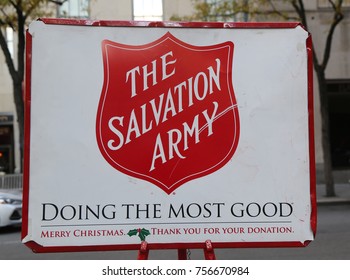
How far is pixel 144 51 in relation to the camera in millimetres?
2805

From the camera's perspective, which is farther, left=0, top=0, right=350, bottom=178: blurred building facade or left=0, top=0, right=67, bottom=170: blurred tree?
left=0, top=0, right=350, bottom=178: blurred building facade

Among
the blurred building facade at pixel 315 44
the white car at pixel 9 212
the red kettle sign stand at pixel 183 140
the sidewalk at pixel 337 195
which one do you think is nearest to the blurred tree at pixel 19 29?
the blurred building facade at pixel 315 44

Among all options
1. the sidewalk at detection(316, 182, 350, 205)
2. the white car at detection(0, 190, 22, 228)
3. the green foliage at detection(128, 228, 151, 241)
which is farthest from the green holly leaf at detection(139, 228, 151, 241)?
the sidewalk at detection(316, 182, 350, 205)

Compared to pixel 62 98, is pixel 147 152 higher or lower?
lower

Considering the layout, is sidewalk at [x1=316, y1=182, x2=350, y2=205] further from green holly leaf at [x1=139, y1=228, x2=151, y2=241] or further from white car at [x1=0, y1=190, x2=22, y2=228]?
green holly leaf at [x1=139, y1=228, x2=151, y2=241]

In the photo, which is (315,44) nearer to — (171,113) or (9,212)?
(9,212)

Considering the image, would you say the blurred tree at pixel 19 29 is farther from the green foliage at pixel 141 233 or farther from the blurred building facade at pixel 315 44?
the green foliage at pixel 141 233

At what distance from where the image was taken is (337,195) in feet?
51.7

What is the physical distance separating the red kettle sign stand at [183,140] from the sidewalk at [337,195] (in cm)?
1215

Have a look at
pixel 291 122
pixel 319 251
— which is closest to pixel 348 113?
pixel 319 251

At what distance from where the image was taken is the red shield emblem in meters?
2.80

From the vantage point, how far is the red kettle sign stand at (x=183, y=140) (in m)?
2.78

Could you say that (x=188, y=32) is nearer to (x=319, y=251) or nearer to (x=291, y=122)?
(x=291, y=122)

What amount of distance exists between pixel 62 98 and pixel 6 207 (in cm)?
883
